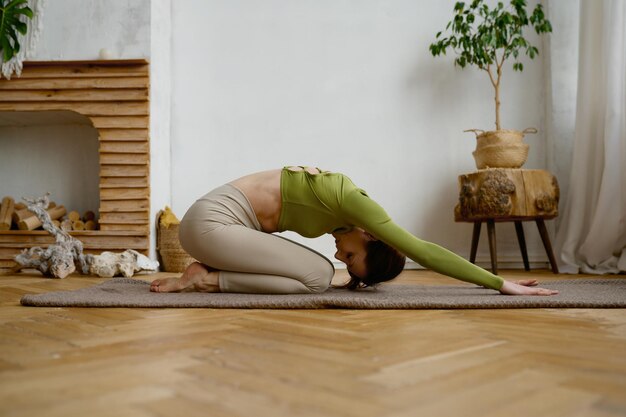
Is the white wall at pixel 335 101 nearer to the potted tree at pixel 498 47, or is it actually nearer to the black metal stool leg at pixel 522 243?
the black metal stool leg at pixel 522 243

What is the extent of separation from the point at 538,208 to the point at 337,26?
1983 millimetres

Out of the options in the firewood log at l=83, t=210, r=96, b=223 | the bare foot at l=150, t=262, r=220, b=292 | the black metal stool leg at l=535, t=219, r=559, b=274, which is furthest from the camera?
the firewood log at l=83, t=210, r=96, b=223

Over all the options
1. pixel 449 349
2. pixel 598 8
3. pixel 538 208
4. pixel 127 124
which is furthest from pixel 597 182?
pixel 127 124

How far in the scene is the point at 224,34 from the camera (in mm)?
4023

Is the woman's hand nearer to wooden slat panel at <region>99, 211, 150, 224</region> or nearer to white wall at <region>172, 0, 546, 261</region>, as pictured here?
white wall at <region>172, 0, 546, 261</region>

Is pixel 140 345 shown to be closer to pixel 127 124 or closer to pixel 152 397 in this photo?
pixel 152 397

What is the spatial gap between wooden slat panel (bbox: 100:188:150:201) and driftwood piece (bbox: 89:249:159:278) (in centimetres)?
40

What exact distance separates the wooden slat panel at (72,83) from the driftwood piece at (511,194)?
87.7 inches

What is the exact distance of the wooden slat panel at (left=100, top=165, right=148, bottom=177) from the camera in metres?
3.48

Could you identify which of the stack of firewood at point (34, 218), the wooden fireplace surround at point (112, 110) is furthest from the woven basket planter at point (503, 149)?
the stack of firewood at point (34, 218)

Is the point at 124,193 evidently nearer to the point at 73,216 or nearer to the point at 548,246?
the point at 73,216

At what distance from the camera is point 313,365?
2.86 feet

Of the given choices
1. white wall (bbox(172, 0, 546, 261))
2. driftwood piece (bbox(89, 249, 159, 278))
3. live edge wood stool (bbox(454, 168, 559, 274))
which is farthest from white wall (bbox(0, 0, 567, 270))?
driftwood piece (bbox(89, 249, 159, 278))

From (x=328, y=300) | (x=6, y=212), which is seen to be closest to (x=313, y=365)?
(x=328, y=300)
